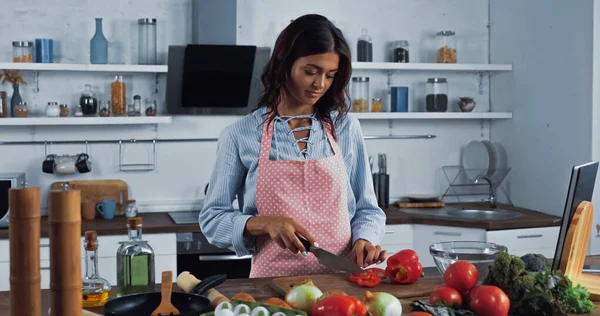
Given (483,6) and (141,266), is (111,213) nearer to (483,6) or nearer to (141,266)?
(141,266)

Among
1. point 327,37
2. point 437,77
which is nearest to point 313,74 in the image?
point 327,37

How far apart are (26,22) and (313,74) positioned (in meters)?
2.58

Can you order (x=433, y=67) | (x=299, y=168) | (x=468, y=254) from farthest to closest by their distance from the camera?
(x=433, y=67) < (x=299, y=168) < (x=468, y=254)

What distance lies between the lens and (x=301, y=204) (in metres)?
2.49

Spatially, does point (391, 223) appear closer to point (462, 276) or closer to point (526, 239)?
point (526, 239)

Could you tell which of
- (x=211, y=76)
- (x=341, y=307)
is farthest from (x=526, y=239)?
(x=341, y=307)

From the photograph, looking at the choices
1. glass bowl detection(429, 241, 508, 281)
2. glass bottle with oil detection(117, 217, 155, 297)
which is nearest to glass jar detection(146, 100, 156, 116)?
glass bottle with oil detection(117, 217, 155, 297)

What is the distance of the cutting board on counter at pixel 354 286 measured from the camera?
210cm

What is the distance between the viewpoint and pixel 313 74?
2365 millimetres

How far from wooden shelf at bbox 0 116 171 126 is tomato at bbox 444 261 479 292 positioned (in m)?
2.73

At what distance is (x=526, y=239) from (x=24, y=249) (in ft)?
11.1

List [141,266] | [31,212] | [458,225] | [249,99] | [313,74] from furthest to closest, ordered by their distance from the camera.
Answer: [249,99]
[458,225]
[313,74]
[141,266]
[31,212]

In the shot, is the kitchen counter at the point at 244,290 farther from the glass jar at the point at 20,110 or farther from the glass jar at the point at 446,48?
the glass jar at the point at 446,48

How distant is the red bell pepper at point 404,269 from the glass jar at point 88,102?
257 cm
